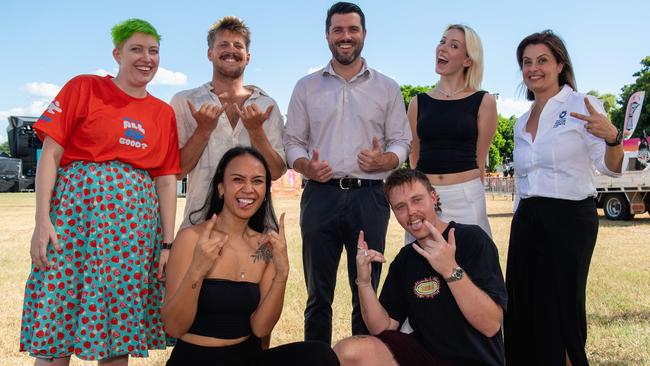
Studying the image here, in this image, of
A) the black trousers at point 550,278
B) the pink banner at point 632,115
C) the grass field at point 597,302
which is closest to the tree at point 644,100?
the grass field at point 597,302

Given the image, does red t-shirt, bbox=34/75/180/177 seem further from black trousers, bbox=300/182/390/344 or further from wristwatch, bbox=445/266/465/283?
wristwatch, bbox=445/266/465/283

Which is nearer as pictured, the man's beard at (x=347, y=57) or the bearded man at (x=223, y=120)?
the bearded man at (x=223, y=120)

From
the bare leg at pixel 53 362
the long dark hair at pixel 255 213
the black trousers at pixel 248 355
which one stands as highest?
the long dark hair at pixel 255 213

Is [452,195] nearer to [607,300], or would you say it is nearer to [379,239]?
[379,239]

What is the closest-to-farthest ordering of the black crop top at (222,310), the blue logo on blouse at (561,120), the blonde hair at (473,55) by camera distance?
the black crop top at (222,310)
the blue logo on blouse at (561,120)
the blonde hair at (473,55)

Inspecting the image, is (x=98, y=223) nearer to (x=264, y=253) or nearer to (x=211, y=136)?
(x=264, y=253)

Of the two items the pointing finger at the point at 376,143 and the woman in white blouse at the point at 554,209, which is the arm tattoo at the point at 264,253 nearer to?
the pointing finger at the point at 376,143

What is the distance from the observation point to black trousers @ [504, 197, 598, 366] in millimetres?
3590

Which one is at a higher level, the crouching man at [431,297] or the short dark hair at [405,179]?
the short dark hair at [405,179]

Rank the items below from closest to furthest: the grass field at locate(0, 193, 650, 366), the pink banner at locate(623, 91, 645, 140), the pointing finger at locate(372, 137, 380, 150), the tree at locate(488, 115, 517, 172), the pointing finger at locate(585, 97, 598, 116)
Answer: the pointing finger at locate(585, 97, 598, 116) → the pointing finger at locate(372, 137, 380, 150) → the grass field at locate(0, 193, 650, 366) → the pink banner at locate(623, 91, 645, 140) → the tree at locate(488, 115, 517, 172)

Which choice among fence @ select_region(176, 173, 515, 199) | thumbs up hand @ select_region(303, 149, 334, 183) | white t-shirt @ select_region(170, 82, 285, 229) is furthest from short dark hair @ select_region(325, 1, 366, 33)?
fence @ select_region(176, 173, 515, 199)

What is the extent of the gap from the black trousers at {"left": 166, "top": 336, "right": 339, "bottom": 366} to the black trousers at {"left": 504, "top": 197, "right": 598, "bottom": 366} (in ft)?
5.70

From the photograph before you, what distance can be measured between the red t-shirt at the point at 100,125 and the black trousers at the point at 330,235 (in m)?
1.30

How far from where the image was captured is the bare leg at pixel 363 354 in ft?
9.33
